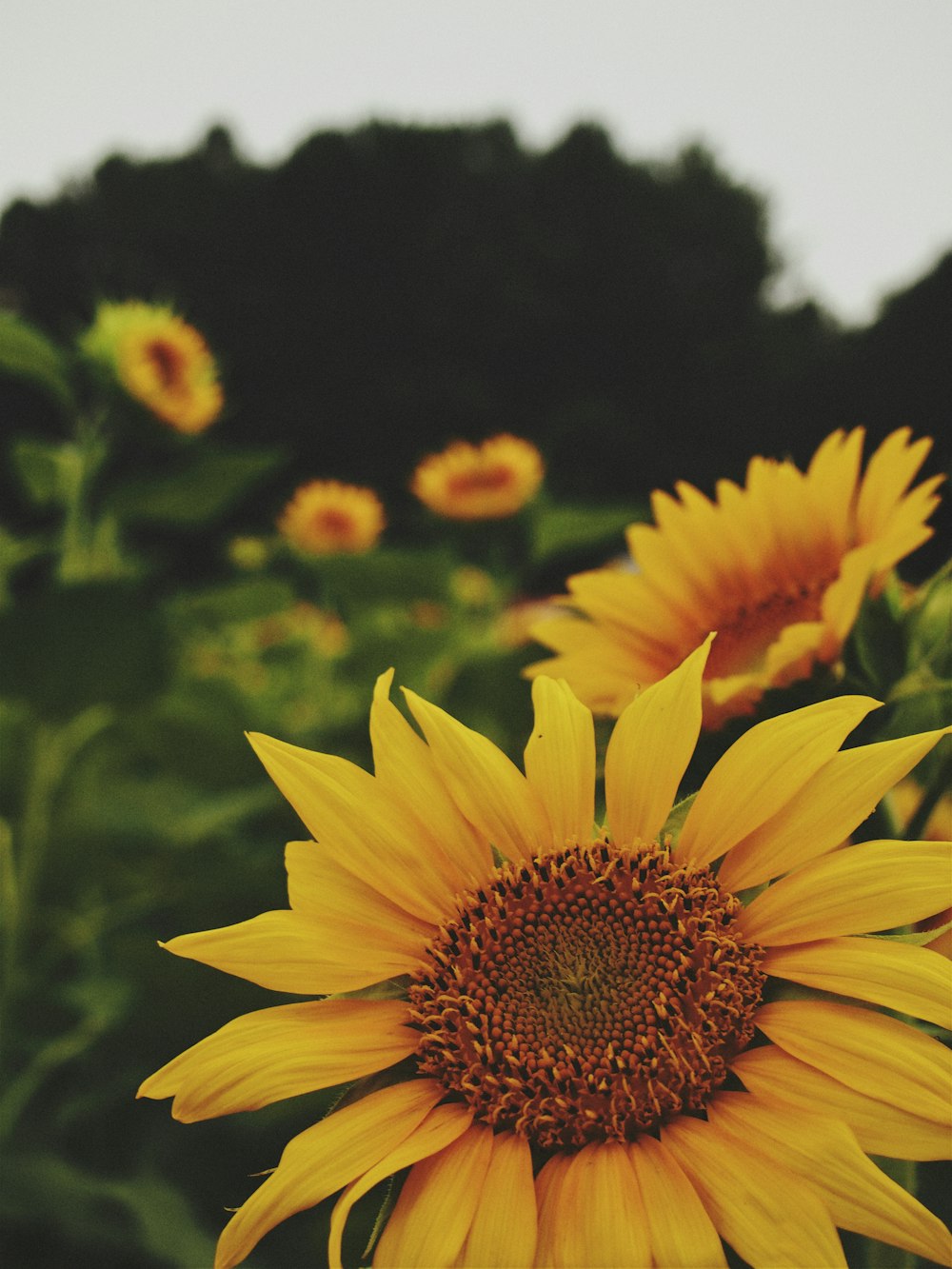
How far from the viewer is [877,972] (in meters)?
0.28

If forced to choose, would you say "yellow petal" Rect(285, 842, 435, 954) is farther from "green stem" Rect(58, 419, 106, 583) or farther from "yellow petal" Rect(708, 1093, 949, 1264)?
"green stem" Rect(58, 419, 106, 583)

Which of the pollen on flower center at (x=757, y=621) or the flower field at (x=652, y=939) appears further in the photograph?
the pollen on flower center at (x=757, y=621)

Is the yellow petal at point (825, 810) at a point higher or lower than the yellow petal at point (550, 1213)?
higher

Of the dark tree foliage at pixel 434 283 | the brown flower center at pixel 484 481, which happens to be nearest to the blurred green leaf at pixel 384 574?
the brown flower center at pixel 484 481

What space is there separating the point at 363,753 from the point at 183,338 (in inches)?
26.5

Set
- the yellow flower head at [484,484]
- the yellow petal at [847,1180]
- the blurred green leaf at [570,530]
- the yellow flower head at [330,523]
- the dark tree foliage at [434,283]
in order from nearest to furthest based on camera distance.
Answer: the yellow petal at [847,1180], the blurred green leaf at [570,530], the yellow flower head at [484,484], the yellow flower head at [330,523], the dark tree foliage at [434,283]

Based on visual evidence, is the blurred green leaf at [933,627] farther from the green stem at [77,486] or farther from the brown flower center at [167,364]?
the brown flower center at [167,364]

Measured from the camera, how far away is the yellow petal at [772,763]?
0.96ft

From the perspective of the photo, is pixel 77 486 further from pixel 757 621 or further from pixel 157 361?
pixel 757 621

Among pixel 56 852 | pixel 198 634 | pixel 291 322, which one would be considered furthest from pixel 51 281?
pixel 56 852

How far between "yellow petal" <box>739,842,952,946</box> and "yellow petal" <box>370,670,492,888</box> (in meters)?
0.09

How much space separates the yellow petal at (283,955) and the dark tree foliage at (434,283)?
5.71 metres

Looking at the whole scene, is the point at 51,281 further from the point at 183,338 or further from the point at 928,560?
the point at 928,560

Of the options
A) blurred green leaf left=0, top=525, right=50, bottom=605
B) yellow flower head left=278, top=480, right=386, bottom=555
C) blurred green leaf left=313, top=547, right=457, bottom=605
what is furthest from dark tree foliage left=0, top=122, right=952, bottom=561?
blurred green leaf left=0, top=525, right=50, bottom=605
